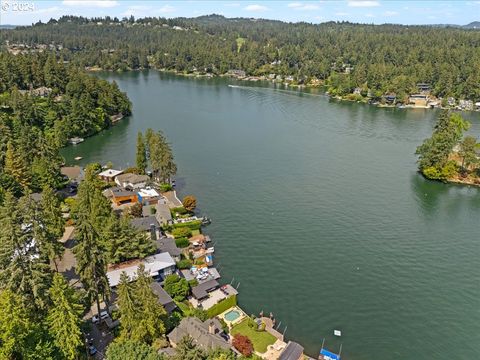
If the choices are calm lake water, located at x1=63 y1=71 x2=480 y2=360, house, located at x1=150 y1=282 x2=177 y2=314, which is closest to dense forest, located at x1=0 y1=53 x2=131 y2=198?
calm lake water, located at x1=63 y1=71 x2=480 y2=360

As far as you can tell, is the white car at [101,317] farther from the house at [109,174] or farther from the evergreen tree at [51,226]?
the house at [109,174]

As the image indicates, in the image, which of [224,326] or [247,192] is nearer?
[224,326]

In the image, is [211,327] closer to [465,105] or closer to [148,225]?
[148,225]

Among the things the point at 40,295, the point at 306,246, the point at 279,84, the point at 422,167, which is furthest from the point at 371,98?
the point at 40,295

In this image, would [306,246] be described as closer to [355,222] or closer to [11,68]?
[355,222]

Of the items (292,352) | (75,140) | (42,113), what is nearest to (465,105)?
(75,140)
